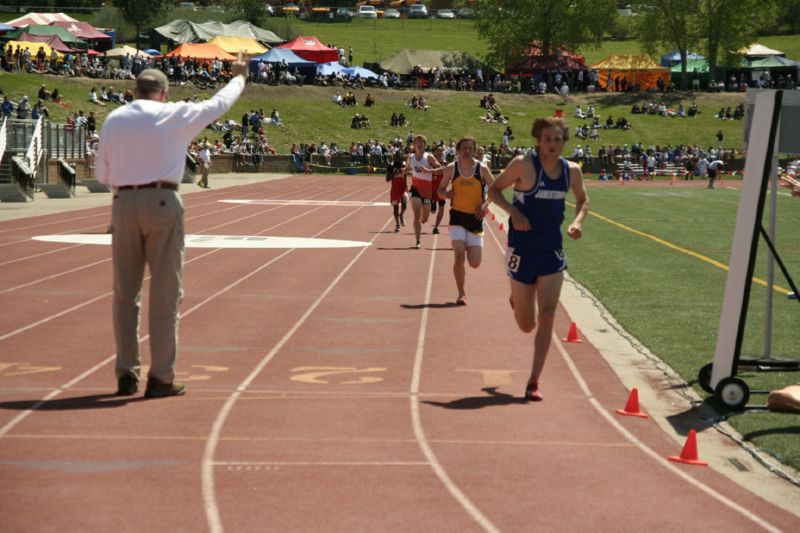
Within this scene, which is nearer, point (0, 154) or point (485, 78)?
point (0, 154)

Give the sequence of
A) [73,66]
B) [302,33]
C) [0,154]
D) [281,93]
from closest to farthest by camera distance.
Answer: [0,154] < [73,66] < [281,93] < [302,33]

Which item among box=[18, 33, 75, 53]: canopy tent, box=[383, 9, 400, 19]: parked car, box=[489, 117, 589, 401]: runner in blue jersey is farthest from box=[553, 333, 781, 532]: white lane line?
box=[383, 9, 400, 19]: parked car

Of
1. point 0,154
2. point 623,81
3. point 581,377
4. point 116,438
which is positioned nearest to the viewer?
point 116,438

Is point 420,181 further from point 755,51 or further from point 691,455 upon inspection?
point 755,51

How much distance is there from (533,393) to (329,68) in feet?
255

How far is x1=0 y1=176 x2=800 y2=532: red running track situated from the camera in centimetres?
631

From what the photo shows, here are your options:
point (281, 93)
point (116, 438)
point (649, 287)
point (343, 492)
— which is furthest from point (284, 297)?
point (281, 93)

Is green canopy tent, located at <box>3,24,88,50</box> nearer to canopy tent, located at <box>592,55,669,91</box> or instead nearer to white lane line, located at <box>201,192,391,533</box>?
canopy tent, located at <box>592,55,669,91</box>

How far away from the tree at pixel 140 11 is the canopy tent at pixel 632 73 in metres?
39.5

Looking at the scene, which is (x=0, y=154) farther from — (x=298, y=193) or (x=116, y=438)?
(x=116, y=438)

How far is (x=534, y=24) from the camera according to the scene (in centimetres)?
11125

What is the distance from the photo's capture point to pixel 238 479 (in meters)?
6.81

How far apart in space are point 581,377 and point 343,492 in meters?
4.57

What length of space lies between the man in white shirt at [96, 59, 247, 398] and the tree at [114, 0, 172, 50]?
103849mm
